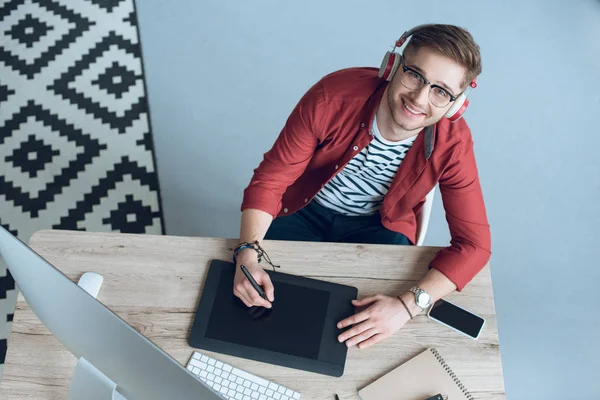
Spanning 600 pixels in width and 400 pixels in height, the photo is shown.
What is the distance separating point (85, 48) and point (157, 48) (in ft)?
1.17

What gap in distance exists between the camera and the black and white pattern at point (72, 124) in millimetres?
2404

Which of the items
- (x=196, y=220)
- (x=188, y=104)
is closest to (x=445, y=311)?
(x=196, y=220)

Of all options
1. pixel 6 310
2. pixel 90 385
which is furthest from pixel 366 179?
pixel 6 310

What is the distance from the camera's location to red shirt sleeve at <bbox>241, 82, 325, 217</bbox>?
1470mm

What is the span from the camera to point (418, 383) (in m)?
1.24

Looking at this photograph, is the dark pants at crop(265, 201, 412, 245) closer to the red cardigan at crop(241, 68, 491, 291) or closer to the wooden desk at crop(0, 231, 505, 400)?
the red cardigan at crop(241, 68, 491, 291)

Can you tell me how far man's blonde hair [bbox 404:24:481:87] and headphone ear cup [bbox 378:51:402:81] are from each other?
0.06m

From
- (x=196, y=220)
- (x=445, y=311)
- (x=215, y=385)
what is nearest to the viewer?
(x=215, y=385)

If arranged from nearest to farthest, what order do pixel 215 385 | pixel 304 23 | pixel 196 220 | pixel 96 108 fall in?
pixel 215 385 < pixel 196 220 < pixel 96 108 < pixel 304 23

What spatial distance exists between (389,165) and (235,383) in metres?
0.69

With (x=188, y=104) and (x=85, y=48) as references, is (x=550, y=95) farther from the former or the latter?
(x=85, y=48)

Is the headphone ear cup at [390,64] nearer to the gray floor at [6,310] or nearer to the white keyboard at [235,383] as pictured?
the white keyboard at [235,383]

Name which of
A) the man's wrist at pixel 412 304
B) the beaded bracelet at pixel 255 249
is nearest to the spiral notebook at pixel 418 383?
the man's wrist at pixel 412 304

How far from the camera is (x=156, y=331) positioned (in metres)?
1.30
